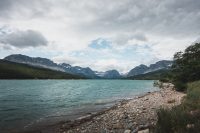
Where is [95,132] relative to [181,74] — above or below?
below

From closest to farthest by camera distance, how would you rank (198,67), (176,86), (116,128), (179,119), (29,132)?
(179,119) → (116,128) → (29,132) → (198,67) → (176,86)

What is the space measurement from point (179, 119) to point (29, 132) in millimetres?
17994

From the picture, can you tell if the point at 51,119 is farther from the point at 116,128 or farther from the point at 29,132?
the point at 116,128

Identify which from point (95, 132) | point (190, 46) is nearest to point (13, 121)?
point (95, 132)

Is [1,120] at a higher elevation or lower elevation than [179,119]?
lower

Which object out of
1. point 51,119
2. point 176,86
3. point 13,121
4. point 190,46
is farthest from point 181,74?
point 13,121

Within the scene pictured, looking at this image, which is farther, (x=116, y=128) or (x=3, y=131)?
(x=3, y=131)

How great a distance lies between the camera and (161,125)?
491 inches

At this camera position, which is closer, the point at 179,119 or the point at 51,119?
the point at 179,119

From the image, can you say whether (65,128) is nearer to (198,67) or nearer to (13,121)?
→ (13,121)

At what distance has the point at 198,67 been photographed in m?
54.5

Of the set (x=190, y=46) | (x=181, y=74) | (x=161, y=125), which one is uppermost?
(x=190, y=46)

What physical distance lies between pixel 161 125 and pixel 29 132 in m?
17.3

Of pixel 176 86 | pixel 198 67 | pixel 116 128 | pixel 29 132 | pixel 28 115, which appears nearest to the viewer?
pixel 116 128
